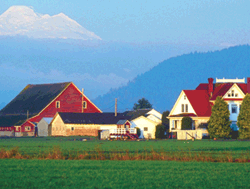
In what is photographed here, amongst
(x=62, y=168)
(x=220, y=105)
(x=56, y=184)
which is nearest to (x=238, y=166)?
(x=62, y=168)

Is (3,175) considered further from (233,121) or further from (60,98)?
(60,98)

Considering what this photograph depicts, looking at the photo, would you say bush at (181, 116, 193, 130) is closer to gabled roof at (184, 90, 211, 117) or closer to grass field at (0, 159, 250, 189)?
gabled roof at (184, 90, 211, 117)

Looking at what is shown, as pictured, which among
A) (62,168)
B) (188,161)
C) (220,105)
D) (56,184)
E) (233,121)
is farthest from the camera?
(233,121)

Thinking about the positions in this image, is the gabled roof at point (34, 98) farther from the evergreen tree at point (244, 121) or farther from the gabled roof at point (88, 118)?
the evergreen tree at point (244, 121)

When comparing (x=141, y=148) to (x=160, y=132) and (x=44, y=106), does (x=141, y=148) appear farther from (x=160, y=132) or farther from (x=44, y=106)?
(x=44, y=106)

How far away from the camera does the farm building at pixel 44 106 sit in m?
104

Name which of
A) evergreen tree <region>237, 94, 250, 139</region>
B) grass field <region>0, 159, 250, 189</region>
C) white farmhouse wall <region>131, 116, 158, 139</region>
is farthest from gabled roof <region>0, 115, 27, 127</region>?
grass field <region>0, 159, 250, 189</region>

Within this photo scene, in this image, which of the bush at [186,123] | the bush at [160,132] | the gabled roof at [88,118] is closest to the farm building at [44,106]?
the gabled roof at [88,118]

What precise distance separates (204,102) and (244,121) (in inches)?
500

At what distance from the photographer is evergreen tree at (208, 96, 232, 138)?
228 feet

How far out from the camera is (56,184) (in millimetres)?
19203

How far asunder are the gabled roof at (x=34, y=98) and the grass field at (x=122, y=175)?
80585 millimetres

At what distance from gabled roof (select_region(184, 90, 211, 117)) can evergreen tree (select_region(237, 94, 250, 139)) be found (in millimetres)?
9037

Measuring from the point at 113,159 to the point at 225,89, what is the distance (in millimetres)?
50038
